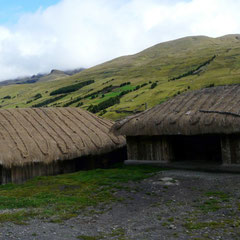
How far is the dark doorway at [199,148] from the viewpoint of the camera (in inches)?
848

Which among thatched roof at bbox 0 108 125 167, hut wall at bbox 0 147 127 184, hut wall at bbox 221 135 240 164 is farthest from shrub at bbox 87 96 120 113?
hut wall at bbox 221 135 240 164

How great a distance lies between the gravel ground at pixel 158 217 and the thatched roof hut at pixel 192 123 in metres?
2.80

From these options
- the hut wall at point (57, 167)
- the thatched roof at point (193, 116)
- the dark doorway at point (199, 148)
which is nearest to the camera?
the thatched roof at point (193, 116)

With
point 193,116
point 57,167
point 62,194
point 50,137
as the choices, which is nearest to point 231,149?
point 193,116

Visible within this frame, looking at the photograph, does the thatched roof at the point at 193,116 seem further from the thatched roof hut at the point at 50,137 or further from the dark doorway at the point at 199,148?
the dark doorway at the point at 199,148

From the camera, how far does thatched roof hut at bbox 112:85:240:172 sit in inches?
657

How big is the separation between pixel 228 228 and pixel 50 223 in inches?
183

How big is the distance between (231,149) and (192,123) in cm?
218

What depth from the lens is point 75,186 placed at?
48.3ft

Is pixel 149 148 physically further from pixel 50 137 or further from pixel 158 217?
pixel 158 217

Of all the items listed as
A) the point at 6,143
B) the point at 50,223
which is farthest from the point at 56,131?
the point at 50,223

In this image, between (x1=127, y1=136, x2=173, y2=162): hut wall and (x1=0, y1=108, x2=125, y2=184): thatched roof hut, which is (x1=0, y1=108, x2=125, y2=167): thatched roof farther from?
(x1=127, y1=136, x2=173, y2=162): hut wall

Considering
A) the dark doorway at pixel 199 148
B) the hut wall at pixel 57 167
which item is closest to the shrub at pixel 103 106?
the hut wall at pixel 57 167

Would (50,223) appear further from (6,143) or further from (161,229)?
(6,143)
